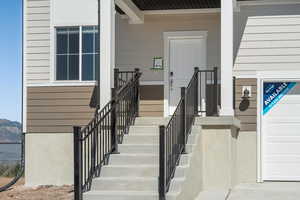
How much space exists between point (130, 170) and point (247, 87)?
13.5 feet

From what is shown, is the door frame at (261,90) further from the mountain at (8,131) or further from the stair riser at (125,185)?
the mountain at (8,131)

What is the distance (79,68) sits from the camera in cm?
1295

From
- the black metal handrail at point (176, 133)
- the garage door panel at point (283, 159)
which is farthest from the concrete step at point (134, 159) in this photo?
the garage door panel at point (283, 159)

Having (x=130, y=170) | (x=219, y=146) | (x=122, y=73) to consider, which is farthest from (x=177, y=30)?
(x=130, y=170)

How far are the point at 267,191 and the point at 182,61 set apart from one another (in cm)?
391

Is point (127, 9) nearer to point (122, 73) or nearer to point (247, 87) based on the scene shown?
point (122, 73)

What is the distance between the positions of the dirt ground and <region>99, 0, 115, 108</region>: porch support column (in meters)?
2.09

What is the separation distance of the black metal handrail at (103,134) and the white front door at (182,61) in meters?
1.32

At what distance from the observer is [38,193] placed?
37.8 feet

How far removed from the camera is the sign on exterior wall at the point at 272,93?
1295 centimetres

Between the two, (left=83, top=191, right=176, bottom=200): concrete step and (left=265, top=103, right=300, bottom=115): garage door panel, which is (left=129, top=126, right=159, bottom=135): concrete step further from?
(left=265, top=103, right=300, bottom=115): garage door panel

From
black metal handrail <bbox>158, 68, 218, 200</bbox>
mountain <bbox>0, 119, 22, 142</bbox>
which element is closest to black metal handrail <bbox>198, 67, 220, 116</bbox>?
black metal handrail <bbox>158, 68, 218, 200</bbox>

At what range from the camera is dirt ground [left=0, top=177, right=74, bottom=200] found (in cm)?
1078

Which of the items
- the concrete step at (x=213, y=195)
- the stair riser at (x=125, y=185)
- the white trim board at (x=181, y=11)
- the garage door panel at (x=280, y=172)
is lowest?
the concrete step at (x=213, y=195)
